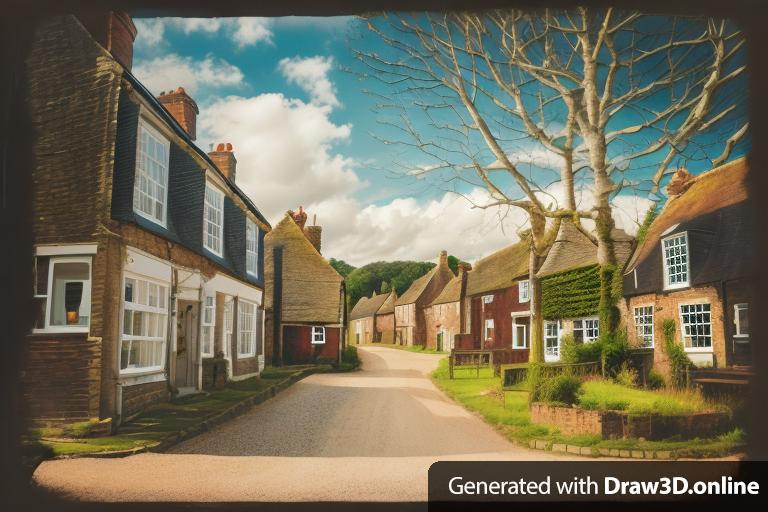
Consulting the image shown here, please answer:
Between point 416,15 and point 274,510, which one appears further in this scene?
point 416,15

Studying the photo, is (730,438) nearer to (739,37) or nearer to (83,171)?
(739,37)

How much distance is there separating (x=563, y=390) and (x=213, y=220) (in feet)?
17.2

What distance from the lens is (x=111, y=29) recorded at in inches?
255

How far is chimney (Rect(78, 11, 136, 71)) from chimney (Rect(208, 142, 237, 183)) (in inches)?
54.7

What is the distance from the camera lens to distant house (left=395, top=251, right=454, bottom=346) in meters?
7.32

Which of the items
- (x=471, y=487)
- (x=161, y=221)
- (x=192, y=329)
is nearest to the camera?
(x=471, y=487)

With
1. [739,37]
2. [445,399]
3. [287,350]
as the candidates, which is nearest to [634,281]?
[445,399]

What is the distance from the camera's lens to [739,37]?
7090 millimetres

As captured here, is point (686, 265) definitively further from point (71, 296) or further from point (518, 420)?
point (71, 296)

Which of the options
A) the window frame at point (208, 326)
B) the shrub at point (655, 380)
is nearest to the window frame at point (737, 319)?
the shrub at point (655, 380)

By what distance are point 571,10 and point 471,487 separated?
5.95 meters

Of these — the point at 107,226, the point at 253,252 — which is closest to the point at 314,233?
the point at 253,252

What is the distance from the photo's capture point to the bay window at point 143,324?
628cm

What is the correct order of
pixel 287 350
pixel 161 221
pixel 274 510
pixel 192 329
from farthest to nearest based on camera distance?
pixel 287 350, pixel 192 329, pixel 161 221, pixel 274 510
